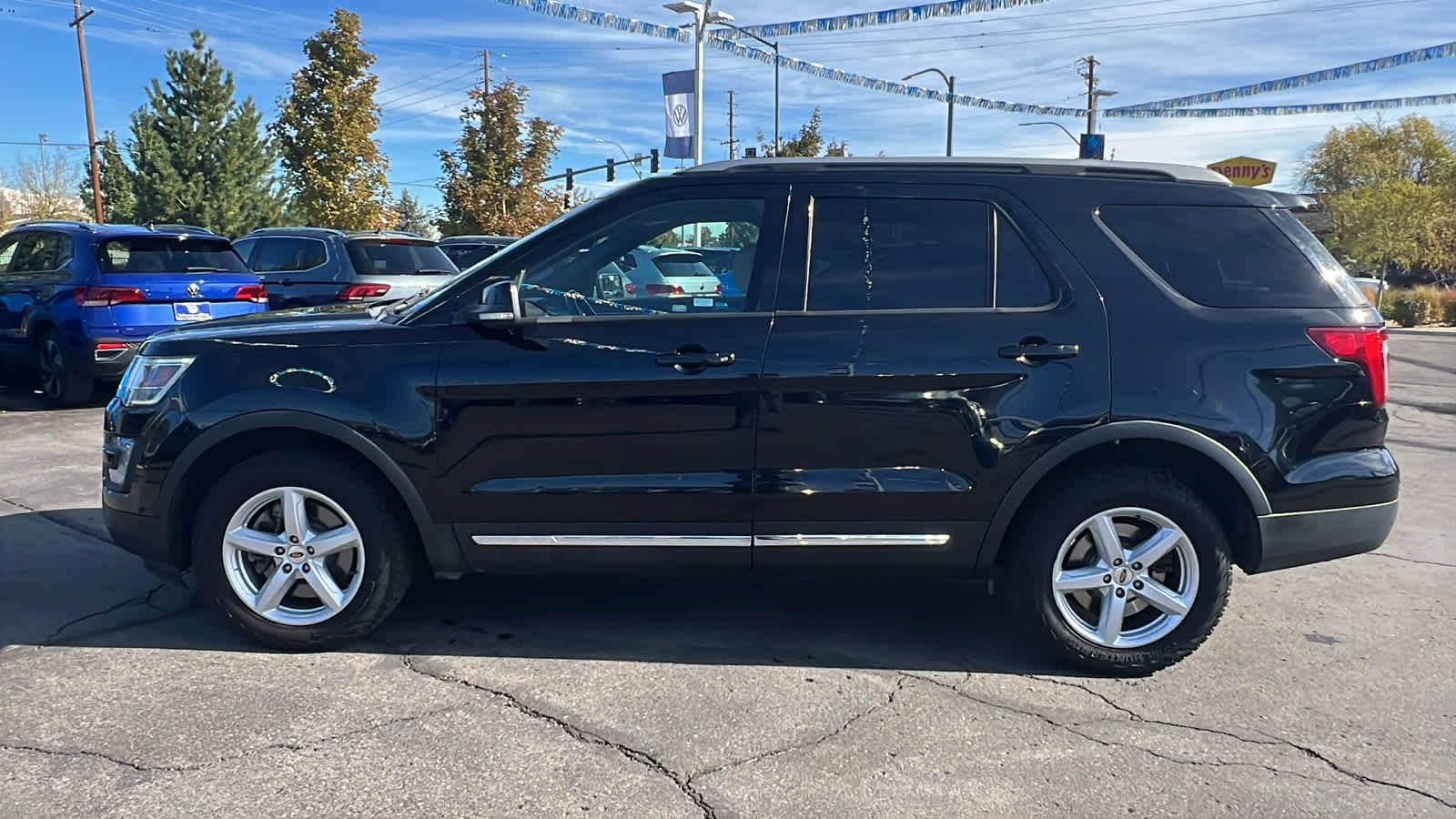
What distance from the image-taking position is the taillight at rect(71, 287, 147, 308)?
8.77 m

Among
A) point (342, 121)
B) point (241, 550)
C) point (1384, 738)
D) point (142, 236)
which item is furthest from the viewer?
point (342, 121)

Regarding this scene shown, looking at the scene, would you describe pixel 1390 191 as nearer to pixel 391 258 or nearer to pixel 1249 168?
pixel 1249 168

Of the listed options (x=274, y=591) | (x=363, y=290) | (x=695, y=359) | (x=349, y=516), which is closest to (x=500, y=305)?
(x=695, y=359)

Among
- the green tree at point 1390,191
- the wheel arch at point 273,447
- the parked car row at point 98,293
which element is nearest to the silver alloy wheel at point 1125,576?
the wheel arch at point 273,447

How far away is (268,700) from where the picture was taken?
3355 mm

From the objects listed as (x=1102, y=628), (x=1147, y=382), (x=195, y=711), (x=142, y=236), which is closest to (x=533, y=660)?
(x=195, y=711)

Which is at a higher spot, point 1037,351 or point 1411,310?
point 1037,351

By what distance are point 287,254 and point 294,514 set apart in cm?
875

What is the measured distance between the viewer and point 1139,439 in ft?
11.6

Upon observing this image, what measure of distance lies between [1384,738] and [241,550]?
4.04 m

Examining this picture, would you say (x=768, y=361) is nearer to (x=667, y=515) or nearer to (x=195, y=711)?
(x=667, y=515)

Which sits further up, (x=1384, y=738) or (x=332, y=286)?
(x=332, y=286)

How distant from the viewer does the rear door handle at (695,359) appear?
11.4ft

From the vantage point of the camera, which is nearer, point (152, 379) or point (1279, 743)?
point (1279, 743)
